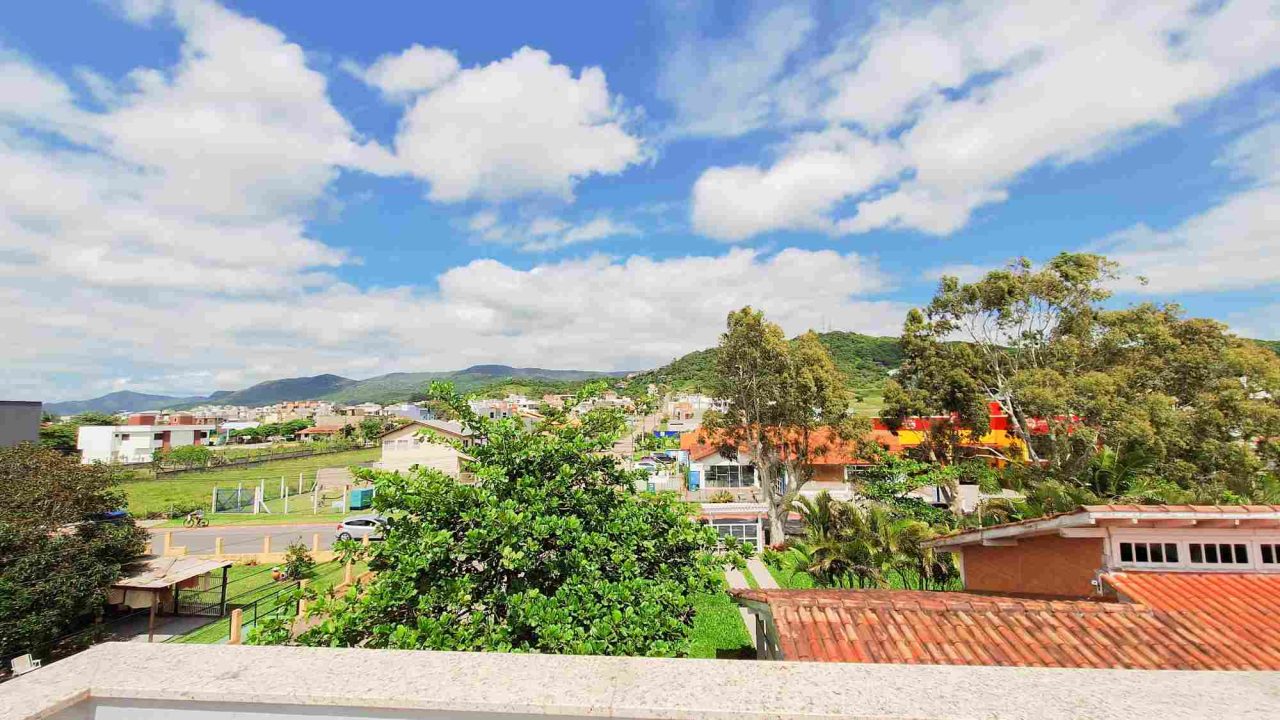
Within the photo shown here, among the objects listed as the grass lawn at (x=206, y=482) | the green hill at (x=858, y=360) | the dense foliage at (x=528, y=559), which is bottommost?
the grass lawn at (x=206, y=482)

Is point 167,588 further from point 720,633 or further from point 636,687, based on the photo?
point 636,687

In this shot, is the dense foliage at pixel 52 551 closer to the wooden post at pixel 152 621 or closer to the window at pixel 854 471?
the wooden post at pixel 152 621

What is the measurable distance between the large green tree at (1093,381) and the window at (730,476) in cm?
902

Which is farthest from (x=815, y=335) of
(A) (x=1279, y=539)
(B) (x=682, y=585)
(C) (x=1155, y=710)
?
(C) (x=1155, y=710)

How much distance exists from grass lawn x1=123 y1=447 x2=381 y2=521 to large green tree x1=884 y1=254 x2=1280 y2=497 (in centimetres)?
3552

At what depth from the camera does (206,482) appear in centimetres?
4659

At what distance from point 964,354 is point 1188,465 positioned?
27.5 ft

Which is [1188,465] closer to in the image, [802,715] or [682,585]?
[682,585]

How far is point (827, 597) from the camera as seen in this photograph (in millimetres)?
6801

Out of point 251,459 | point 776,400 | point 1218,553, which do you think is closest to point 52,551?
point 1218,553

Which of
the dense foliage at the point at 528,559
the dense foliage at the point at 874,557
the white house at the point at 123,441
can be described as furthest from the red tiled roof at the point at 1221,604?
the white house at the point at 123,441

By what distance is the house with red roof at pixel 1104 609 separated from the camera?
210 inches

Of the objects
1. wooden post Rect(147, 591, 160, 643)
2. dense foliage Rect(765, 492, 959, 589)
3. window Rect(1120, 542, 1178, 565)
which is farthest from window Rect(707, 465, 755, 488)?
window Rect(1120, 542, 1178, 565)

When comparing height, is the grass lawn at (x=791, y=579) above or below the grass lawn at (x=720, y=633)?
below
